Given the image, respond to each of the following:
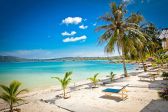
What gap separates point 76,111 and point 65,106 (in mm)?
1149

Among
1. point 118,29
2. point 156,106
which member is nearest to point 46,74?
point 118,29

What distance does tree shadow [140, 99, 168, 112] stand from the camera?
690 cm

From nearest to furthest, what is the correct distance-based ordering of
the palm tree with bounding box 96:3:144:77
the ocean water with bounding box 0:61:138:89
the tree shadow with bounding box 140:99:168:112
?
the tree shadow with bounding box 140:99:168:112 → the palm tree with bounding box 96:3:144:77 → the ocean water with bounding box 0:61:138:89

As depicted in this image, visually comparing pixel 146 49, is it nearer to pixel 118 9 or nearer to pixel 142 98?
pixel 118 9

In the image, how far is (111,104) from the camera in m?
8.21

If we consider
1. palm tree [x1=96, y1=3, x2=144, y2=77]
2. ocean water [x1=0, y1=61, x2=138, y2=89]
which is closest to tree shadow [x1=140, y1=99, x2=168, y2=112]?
palm tree [x1=96, y1=3, x2=144, y2=77]

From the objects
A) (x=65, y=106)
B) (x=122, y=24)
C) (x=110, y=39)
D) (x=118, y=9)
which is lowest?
(x=65, y=106)

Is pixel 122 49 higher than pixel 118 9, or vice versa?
pixel 118 9

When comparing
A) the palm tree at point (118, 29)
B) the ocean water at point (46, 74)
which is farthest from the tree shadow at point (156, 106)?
the ocean water at point (46, 74)

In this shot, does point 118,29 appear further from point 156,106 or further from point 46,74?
point 46,74

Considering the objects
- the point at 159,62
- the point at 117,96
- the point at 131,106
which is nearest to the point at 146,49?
the point at 159,62

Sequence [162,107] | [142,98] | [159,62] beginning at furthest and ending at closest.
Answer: [159,62], [142,98], [162,107]

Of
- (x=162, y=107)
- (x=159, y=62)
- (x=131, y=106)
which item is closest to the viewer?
(x=162, y=107)

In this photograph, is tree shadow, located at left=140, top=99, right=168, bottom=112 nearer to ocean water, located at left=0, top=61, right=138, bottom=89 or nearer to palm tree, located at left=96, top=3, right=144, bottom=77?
palm tree, located at left=96, top=3, right=144, bottom=77
